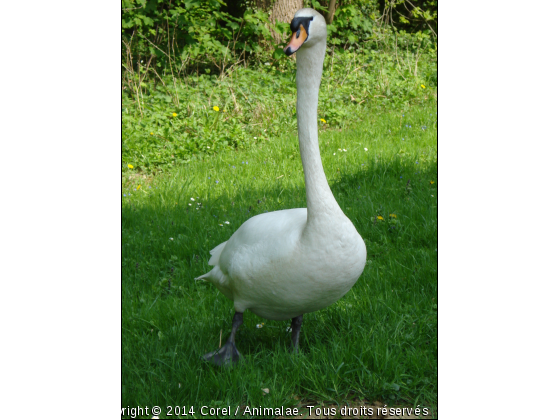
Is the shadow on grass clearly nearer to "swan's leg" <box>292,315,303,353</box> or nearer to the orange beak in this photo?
"swan's leg" <box>292,315,303,353</box>

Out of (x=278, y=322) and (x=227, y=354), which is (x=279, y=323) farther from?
(x=227, y=354)

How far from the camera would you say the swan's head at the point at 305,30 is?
2330 millimetres

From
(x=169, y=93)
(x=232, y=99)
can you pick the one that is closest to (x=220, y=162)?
(x=232, y=99)

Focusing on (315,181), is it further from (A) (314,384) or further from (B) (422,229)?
(B) (422,229)

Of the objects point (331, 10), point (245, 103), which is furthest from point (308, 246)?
point (331, 10)

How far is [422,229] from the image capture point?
168 inches

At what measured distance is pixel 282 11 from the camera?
9.80 meters

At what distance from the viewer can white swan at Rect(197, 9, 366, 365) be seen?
2.47 m

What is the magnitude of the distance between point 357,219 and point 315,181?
213 cm

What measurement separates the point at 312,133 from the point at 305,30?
19.5 inches

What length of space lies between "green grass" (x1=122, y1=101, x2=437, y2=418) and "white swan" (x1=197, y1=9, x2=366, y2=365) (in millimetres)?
426

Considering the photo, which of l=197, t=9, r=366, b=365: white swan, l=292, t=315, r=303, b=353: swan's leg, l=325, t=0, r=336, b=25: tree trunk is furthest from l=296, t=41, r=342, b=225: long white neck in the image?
l=325, t=0, r=336, b=25: tree trunk

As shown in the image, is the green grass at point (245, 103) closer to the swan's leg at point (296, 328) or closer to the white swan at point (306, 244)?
the swan's leg at point (296, 328)

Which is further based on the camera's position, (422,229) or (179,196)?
(179,196)
